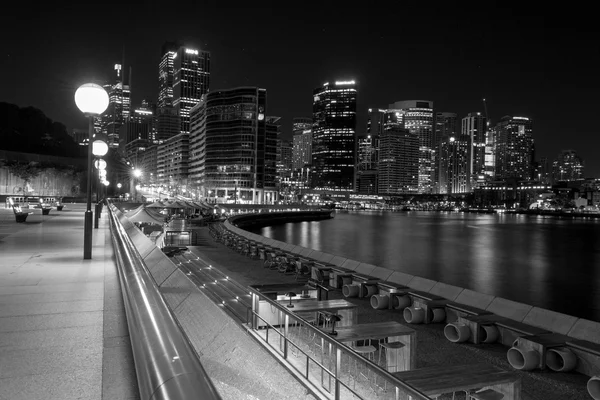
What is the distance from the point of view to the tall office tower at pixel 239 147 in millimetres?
152000

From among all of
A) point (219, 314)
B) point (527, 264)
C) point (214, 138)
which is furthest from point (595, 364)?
point (214, 138)

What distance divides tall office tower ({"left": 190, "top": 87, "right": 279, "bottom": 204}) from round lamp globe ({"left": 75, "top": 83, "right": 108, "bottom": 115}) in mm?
134400

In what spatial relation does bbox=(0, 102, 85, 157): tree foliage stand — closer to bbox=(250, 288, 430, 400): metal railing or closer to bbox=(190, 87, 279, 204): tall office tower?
bbox=(190, 87, 279, 204): tall office tower

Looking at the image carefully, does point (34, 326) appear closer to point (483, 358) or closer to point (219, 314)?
point (219, 314)

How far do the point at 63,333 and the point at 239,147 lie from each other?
493 feet

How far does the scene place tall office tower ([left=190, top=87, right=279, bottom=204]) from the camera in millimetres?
152000

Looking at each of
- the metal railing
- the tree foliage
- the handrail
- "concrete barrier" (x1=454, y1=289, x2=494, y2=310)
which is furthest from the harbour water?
the tree foliage

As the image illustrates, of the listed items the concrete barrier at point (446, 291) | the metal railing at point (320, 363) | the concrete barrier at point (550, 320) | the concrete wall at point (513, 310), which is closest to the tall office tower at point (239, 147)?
the concrete wall at point (513, 310)

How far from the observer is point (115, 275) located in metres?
8.59

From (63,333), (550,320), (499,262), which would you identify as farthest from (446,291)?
(499,262)

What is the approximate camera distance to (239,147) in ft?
503

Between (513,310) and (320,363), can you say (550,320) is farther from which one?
(320,363)

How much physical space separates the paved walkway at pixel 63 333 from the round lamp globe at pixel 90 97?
12.0 ft

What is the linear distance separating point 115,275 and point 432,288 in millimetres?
9776
